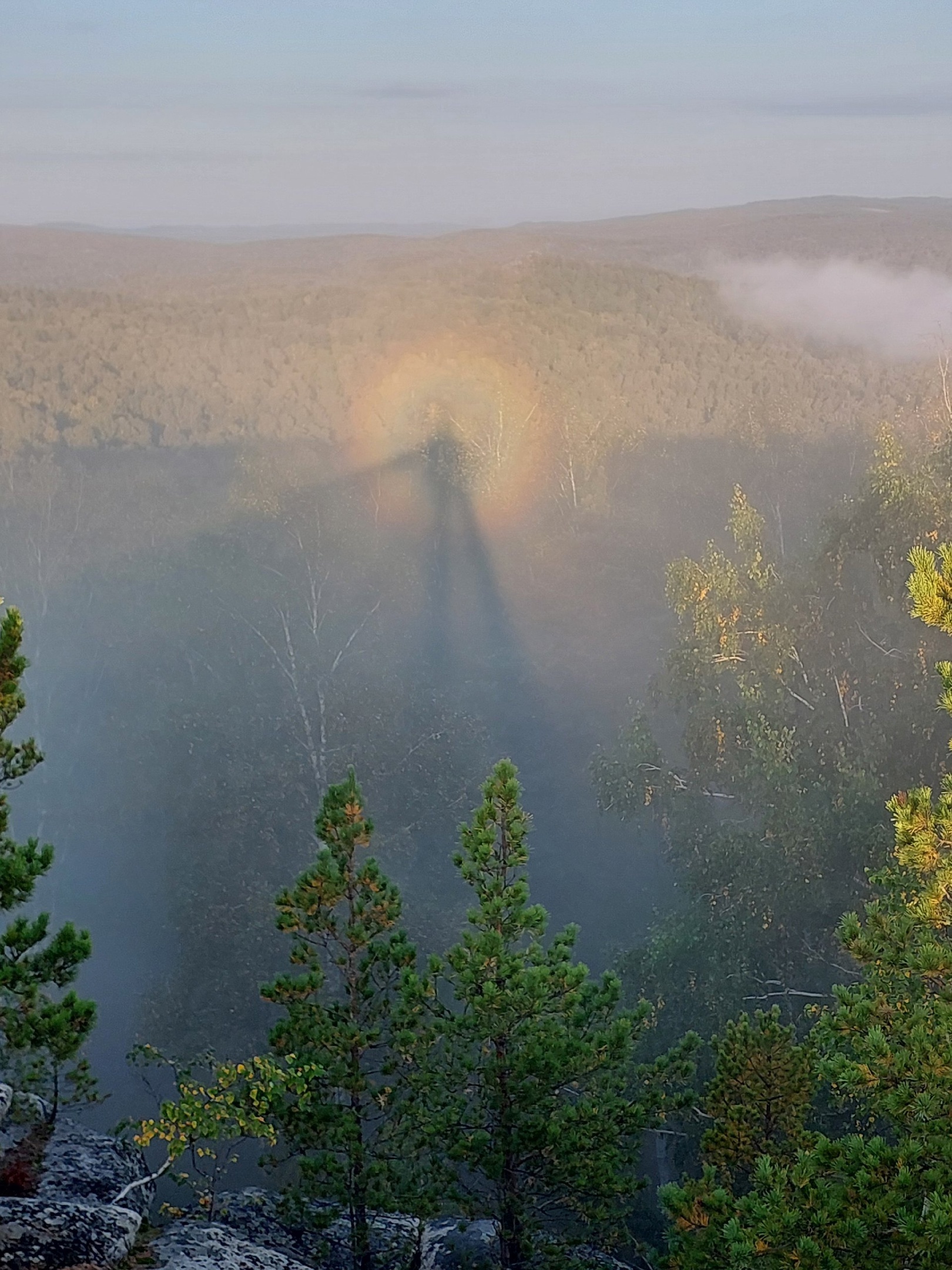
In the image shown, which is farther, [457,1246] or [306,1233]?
[457,1246]

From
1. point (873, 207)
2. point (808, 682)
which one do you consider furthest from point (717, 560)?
point (873, 207)

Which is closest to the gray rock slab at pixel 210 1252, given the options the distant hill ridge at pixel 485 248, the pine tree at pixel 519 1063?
the pine tree at pixel 519 1063

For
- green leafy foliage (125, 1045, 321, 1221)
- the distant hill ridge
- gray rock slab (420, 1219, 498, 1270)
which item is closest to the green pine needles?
green leafy foliage (125, 1045, 321, 1221)

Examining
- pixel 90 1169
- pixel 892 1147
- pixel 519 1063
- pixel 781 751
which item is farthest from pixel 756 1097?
pixel 781 751

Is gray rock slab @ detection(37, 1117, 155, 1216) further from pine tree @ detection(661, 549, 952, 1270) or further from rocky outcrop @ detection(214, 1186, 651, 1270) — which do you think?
pine tree @ detection(661, 549, 952, 1270)

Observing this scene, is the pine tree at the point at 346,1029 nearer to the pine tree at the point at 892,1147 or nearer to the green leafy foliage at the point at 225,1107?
Result: the green leafy foliage at the point at 225,1107

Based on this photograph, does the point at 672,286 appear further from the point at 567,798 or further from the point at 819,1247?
the point at 819,1247

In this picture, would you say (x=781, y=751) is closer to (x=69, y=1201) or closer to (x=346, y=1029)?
(x=346, y=1029)
